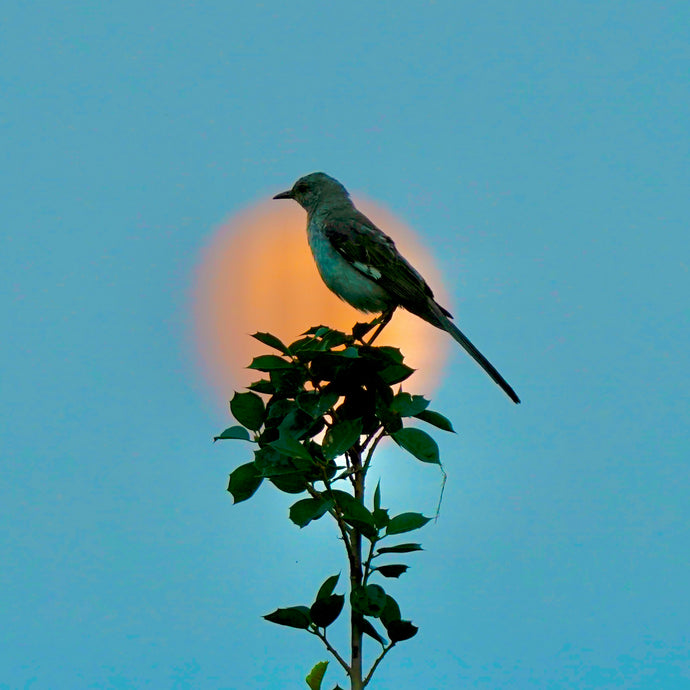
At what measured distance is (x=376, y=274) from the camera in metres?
7.48

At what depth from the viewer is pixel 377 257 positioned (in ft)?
25.0

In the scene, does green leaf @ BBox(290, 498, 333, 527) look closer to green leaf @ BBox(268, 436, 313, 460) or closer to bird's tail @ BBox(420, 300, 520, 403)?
green leaf @ BBox(268, 436, 313, 460)

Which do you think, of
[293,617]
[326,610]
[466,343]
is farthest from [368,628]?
[466,343]

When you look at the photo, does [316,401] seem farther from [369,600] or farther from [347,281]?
[347,281]

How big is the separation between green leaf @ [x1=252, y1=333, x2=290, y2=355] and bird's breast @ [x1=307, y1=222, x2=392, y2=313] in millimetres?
3358

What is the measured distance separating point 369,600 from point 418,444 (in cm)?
71

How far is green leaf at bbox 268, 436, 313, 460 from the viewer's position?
148 inches

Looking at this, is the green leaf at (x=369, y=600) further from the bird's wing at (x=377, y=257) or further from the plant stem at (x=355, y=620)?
the bird's wing at (x=377, y=257)

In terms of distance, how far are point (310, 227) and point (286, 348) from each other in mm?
4547

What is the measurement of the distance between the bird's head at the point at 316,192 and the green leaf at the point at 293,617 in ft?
18.5

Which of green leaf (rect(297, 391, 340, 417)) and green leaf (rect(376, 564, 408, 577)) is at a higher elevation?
green leaf (rect(297, 391, 340, 417))

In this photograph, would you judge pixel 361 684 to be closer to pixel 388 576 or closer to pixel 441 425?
pixel 388 576

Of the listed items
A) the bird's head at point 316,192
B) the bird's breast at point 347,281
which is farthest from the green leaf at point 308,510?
the bird's head at point 316,192

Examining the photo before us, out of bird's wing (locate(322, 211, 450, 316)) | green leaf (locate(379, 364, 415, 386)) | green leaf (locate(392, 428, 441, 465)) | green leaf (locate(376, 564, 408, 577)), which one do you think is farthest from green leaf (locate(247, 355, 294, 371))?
bird's wing (locate(322, 211, 450, 316))
